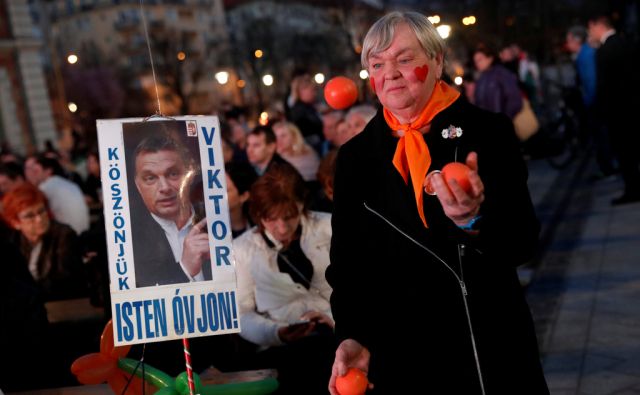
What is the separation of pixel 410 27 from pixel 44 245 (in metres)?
4.55

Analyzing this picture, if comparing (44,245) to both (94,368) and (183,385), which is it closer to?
(94,368)

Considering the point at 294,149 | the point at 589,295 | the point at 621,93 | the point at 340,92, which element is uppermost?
the point at 621,93

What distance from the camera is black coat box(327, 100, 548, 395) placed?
90.8 inches

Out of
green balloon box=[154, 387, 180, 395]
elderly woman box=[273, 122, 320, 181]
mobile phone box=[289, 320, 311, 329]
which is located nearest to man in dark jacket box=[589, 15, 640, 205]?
elderly woman box=[273, 122, 320, 181]

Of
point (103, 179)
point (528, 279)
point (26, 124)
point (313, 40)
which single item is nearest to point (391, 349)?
point (103, 179)

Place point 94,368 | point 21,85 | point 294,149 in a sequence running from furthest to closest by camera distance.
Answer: point 21,85 → point 294,149 → point 94,368

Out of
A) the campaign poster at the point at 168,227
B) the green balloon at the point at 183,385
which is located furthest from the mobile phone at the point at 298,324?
the campaign poster at the point at 168,227

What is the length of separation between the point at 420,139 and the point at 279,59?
62084 millimetres

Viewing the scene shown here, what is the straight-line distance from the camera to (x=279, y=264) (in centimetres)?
467

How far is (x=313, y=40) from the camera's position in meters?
62.4

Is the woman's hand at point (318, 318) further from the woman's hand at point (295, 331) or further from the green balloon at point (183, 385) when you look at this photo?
the green balloon at point (183, 385)

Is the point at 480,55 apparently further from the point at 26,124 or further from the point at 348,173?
the point at 26,124

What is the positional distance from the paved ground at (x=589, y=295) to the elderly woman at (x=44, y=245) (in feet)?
11.2

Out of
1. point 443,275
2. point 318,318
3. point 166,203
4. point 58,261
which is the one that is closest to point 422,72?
point 443,275
